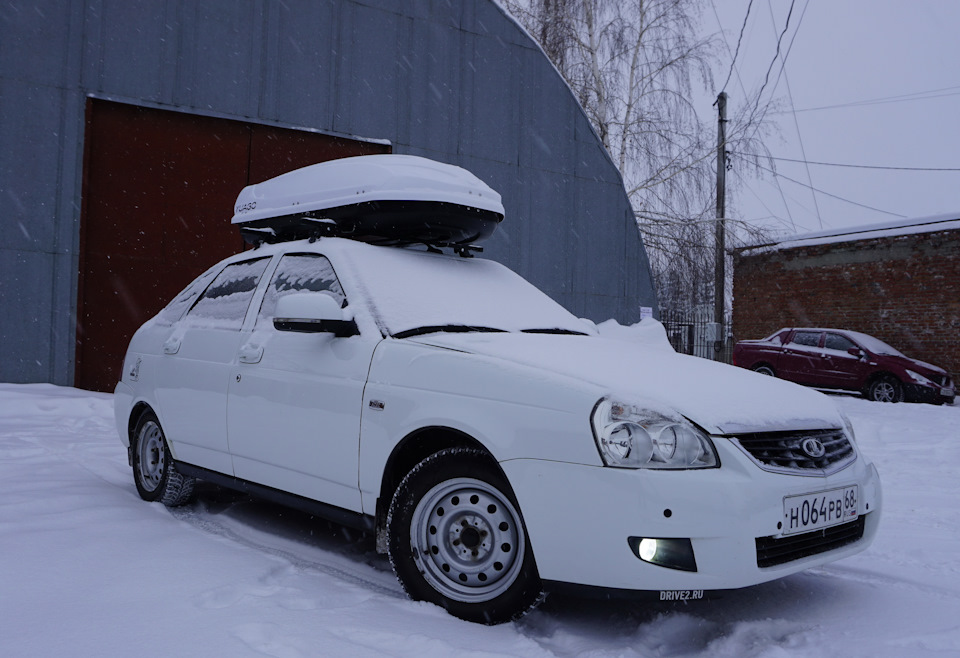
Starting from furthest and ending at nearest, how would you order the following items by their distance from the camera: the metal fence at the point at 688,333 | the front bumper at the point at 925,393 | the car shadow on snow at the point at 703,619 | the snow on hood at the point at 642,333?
the metal fence at the point at 688,333
the front bumper at the point at 925,393
the snow on hood at the point at 642,333
the car shadow on snow at the point at 703,619

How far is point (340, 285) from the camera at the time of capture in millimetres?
3619

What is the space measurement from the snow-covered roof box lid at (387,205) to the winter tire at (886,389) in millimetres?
12103

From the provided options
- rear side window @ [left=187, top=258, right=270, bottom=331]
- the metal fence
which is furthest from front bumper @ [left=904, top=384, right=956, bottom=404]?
rear side window @ [left=187, top=258, right=270, bottom=331]

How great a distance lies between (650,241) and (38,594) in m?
20.0

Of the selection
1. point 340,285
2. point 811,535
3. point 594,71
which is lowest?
point 811,535

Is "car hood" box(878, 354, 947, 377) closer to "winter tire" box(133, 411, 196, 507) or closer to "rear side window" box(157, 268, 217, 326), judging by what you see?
"rear side window" box(157, 268, 217, 326)

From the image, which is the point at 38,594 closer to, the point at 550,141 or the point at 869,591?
the point at 869,591

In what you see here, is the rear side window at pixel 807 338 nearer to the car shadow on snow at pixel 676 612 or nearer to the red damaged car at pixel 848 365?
the red damaged car at pixel 848 365

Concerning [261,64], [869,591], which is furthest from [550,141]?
[869,591]

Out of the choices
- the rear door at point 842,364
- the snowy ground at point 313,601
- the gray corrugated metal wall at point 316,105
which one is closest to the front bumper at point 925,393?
the rear door at point 842,364

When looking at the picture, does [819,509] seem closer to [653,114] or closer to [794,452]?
[794,452]

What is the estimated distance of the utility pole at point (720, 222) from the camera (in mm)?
19594

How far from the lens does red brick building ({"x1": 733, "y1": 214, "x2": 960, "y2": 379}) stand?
1636cm

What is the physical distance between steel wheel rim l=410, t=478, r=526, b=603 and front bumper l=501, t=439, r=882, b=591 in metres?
0.18
